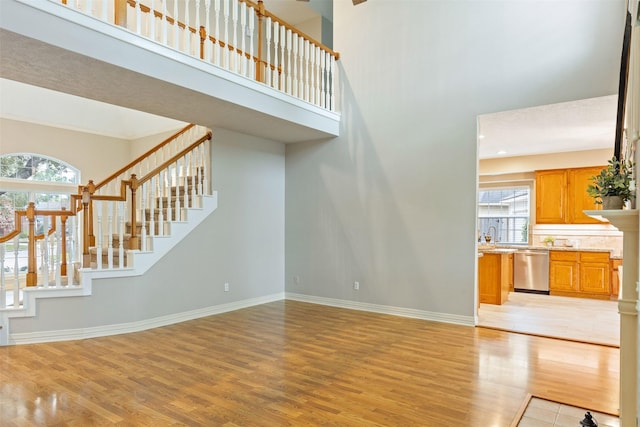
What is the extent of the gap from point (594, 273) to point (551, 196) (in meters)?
1.65

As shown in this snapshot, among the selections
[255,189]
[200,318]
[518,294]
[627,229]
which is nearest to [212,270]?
[200,318]

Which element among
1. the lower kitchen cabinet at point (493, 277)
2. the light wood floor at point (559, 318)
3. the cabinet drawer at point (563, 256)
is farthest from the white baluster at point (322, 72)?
the cabinet drawer at point (563, 256)

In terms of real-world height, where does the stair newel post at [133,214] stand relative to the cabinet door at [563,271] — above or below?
above

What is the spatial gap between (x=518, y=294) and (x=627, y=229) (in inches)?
225

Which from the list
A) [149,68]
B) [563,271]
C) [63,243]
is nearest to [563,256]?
[563,271]

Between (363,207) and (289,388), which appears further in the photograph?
(363,207)

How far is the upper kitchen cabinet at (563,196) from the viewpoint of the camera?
23.8ft

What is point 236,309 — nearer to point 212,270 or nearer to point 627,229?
point 212,270

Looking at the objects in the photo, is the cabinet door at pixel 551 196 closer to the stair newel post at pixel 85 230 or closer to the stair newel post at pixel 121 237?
the stair newel post at pixel 121 237

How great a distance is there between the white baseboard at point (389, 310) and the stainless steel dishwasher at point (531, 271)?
335 centimetres

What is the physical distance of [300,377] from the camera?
3.25 meters

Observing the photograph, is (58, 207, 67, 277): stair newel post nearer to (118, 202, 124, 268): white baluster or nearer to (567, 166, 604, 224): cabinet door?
(118, 202, 124, 268): white baluster

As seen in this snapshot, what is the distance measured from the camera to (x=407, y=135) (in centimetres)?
545

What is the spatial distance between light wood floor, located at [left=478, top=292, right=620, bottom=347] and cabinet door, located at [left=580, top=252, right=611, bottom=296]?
0.79 ft
